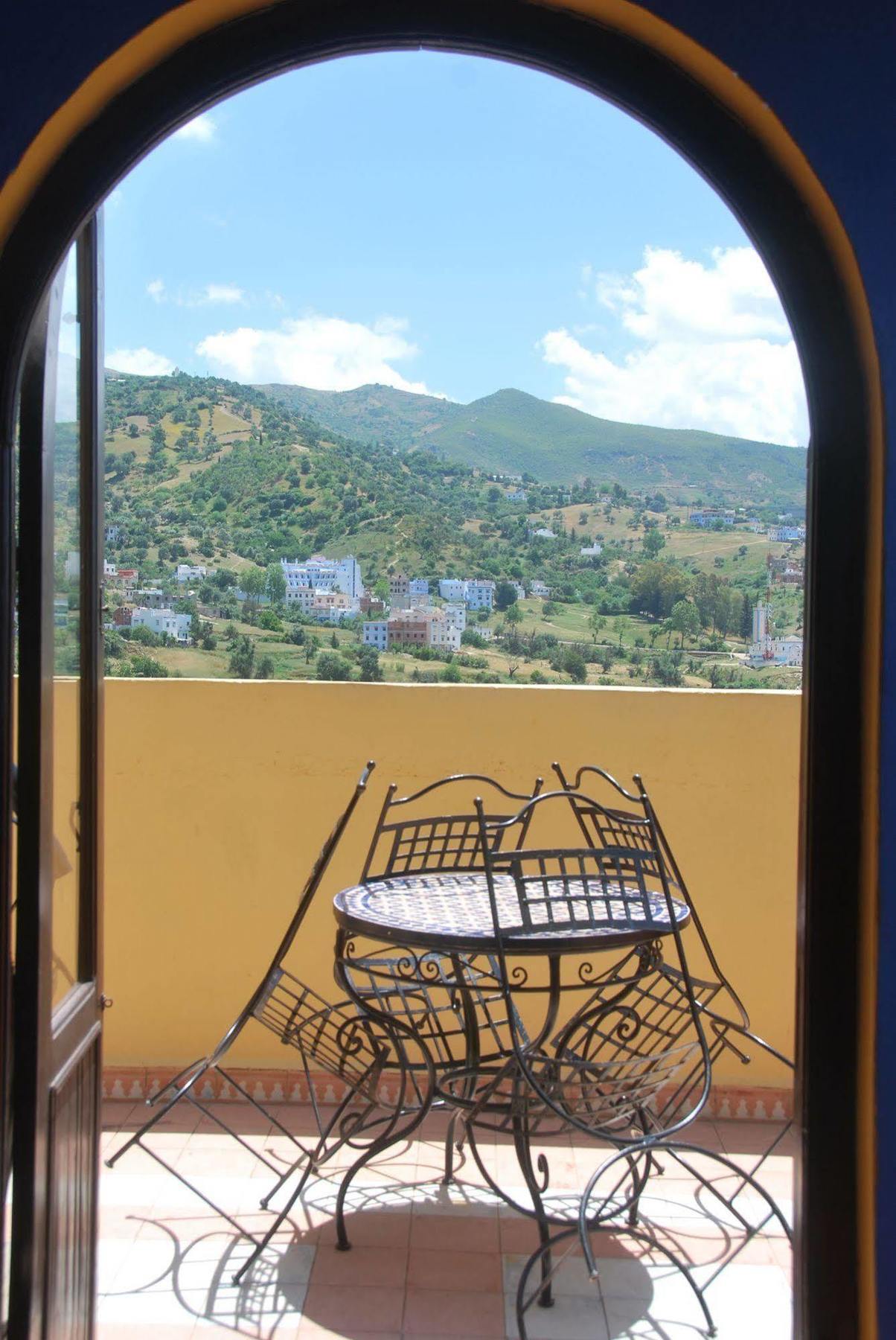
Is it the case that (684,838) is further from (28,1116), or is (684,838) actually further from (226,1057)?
(28,1116)

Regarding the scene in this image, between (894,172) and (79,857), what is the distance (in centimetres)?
163

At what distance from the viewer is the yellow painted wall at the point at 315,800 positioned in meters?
3.84

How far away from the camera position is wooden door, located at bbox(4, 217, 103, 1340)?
69.1 inches

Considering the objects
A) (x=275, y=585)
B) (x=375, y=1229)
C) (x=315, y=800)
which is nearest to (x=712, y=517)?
(x=275, y=585)

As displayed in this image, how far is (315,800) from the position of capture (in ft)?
12.8

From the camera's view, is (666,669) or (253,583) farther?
(253,583)

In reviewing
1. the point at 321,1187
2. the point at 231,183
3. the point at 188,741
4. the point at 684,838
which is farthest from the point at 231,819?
the point at 231,183

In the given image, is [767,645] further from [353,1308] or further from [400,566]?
[353,1308]

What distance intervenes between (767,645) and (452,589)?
1522mm

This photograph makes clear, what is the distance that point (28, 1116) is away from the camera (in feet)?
5.74

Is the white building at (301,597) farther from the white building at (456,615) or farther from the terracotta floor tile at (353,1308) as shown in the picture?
the terracotta floor tile at (353,1308)

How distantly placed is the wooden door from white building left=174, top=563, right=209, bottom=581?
10.2ft

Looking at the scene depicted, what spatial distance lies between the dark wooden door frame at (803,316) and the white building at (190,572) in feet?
11.7

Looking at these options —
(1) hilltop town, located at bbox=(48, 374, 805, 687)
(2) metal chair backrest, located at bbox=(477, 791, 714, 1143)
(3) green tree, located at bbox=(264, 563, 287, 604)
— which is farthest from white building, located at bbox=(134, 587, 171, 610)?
(2) metal chair backrest, located at bbox=(477, 791, 714, 1143)
